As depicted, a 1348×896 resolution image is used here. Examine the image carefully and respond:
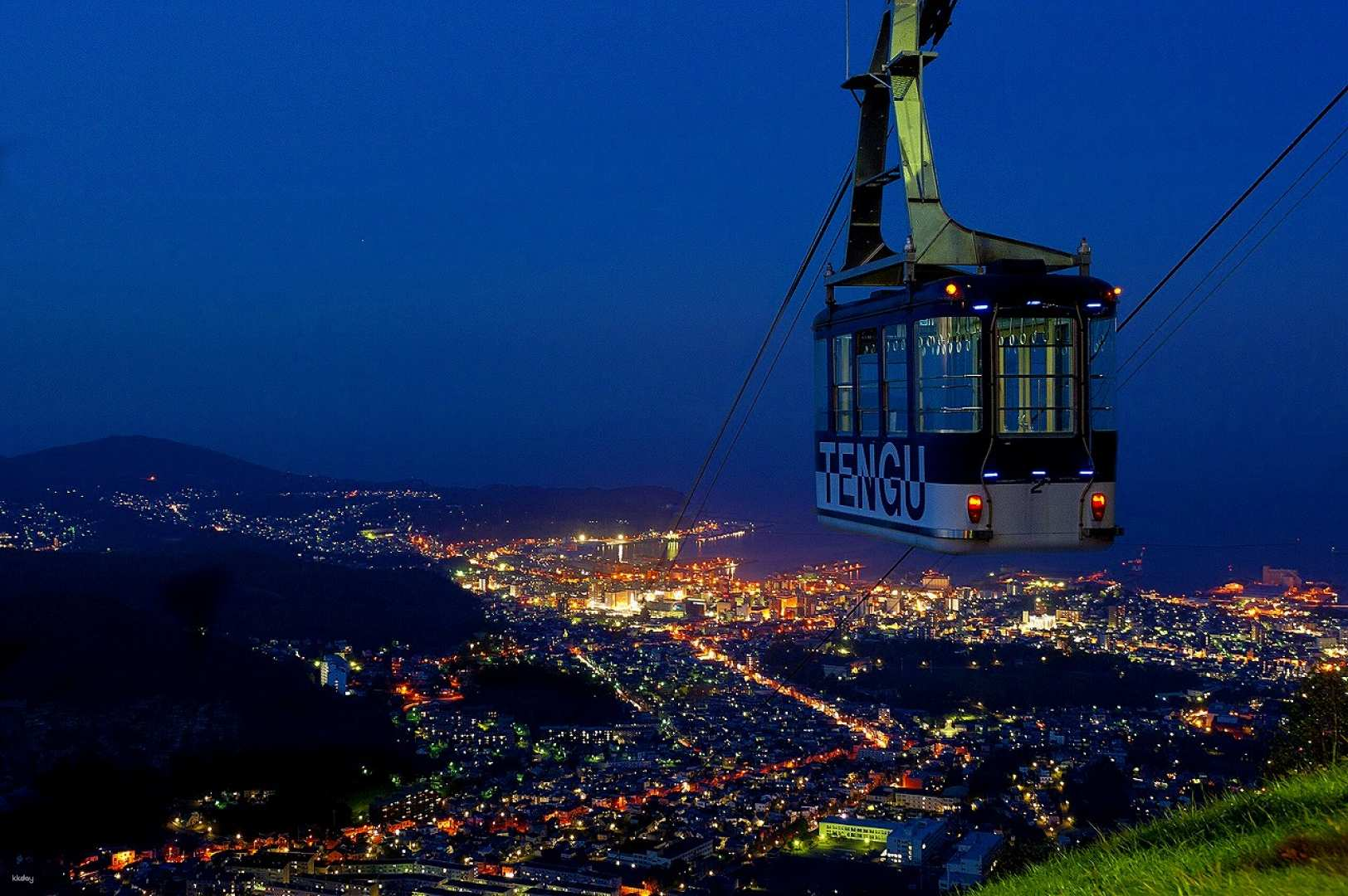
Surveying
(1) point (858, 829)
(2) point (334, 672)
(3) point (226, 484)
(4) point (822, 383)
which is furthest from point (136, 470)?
(4) point (822, 383)

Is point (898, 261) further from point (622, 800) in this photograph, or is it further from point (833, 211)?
point (622, 800)

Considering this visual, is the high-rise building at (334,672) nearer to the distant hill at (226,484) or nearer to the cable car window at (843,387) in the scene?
the distant hill at (226,484)

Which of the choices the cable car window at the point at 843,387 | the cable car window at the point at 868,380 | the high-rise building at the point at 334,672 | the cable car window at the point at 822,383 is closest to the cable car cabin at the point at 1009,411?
the cable car window at the point at 868,380

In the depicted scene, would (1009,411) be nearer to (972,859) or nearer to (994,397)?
(994,397)

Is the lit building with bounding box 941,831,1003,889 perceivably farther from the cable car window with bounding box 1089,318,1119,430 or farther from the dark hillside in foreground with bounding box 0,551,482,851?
the dark hillside in foreground with bounding box 0,551,482,851

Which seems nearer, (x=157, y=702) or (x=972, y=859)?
(x=972, y=859)

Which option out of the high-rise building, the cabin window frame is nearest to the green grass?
the cabin window frame
